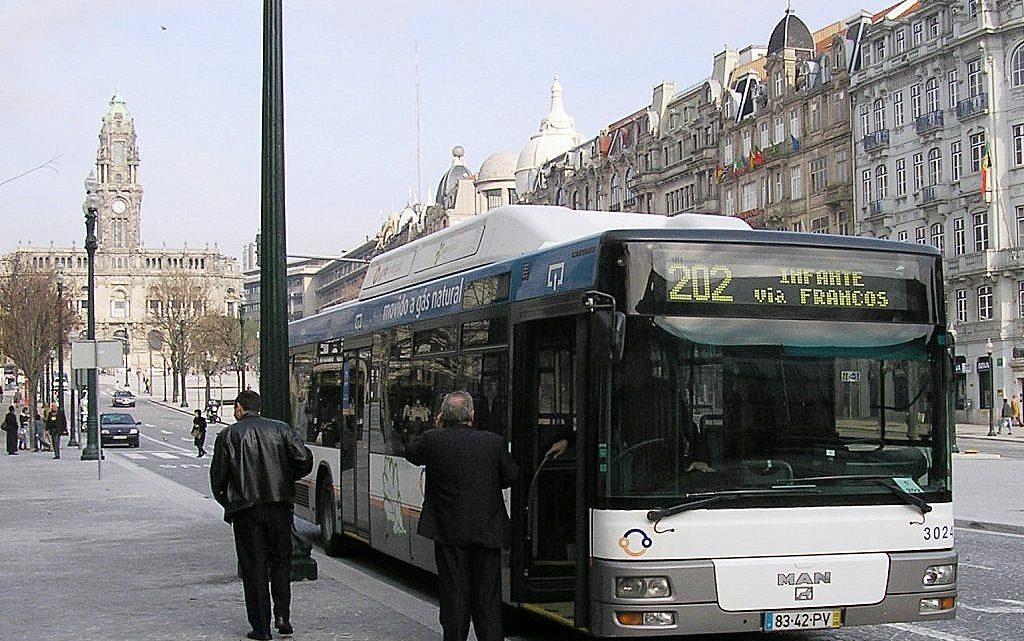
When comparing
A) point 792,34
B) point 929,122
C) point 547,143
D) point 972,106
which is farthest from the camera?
point 547,143

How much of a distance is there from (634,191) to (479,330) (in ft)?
260

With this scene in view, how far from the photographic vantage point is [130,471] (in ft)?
117

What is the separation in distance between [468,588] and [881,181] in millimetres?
61404

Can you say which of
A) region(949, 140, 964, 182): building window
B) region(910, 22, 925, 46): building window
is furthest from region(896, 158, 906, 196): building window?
region(910, 22, 925, 46): building window

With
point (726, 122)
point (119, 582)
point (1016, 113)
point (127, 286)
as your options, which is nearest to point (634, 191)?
point (726, 122)

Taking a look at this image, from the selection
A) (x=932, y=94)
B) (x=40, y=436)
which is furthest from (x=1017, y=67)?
(x=40, y=436)

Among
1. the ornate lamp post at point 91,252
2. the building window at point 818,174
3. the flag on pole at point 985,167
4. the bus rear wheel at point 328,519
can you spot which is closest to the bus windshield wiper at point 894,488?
the bus rear wheel at point 328,519

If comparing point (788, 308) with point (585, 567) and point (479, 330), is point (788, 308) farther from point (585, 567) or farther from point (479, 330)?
point (479, 330)

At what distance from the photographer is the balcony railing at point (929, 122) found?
62406 mm

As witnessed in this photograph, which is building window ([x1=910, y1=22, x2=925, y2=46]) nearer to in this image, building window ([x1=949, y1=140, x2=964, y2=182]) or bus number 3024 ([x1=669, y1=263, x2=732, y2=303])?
building window ([x1=949, y1=140, x2=964, y2=182])

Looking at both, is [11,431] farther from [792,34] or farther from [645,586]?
[792,34]

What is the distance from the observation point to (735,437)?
8.38m

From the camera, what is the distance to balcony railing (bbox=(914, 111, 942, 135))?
205 feet

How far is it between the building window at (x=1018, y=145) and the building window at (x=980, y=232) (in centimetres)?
284
